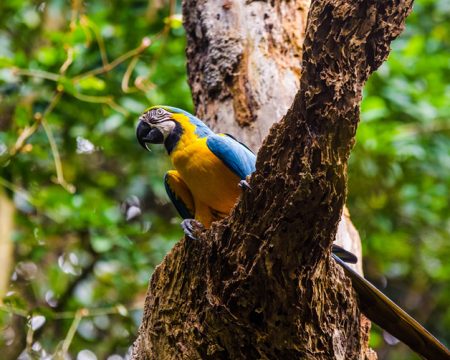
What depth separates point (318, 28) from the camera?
177 cm

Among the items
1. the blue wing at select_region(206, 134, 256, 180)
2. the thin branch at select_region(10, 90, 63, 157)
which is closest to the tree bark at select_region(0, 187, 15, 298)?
the thin branch at select_region(10, 90, 63, 157)

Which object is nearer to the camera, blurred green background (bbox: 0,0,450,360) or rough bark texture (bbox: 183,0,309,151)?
rough bark texture (bbox: 183,0,309,151)

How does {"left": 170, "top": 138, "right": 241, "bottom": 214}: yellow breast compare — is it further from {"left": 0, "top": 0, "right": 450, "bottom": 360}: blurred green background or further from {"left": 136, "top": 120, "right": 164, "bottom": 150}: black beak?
{"left": 0, "top": 0, "right": 450, "bottom": 360}: blurred green background

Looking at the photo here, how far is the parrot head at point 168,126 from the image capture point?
2703 millimetres

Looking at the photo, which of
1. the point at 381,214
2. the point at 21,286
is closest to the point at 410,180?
the point at 381,214

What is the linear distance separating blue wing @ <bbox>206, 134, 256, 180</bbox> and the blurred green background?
1.64m

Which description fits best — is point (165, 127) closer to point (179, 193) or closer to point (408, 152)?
point (179, 193)

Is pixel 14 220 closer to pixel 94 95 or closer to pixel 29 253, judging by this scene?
pixel 29 253

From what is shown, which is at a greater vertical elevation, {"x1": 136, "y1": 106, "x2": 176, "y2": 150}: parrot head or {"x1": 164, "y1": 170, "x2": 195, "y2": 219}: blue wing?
{"x1": 136, "y1": 106, "x2": 176, "y2": 150}: parrot head

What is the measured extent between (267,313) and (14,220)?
2757 millimetres

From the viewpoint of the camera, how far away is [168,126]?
2801mm

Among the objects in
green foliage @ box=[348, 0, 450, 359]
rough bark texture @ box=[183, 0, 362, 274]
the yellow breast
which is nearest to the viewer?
the yellow breast

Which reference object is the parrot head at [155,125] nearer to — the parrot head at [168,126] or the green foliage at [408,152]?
the parrot head at [168,126]

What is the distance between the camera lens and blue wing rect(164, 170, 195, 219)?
277cm
